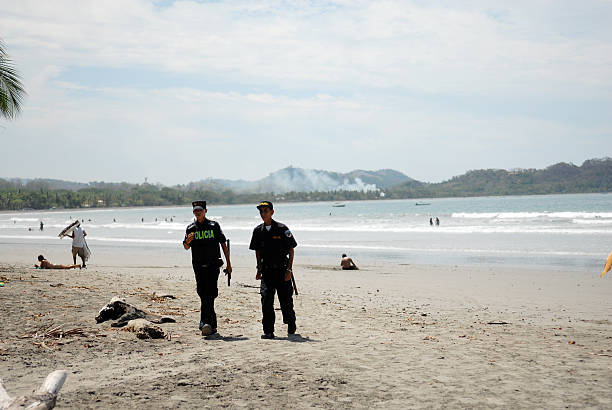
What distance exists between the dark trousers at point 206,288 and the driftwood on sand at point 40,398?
120 inches

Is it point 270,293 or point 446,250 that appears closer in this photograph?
point 270,293

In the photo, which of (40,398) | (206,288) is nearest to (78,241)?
(206,288)

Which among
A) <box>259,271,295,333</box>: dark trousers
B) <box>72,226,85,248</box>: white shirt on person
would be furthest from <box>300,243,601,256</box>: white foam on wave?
<box>259,271,295,333</box>: dark trousers

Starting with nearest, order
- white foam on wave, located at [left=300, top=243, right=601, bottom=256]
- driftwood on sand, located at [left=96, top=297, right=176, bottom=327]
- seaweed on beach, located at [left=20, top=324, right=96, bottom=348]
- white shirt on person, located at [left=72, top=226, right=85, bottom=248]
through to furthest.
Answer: seaweed on beach, located at [left=20, top=324, right=96, bottom=348] < driftwood on sand, located at [left=96, top=297, right=176, bottom=327] < white shirt on person, located at [left=72, top=226, right=85, bottom=248] < white foam on wave, located at [left=300, top=243, right=601, bottom=256]

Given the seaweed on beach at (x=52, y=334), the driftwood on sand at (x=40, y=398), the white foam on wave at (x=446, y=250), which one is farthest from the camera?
the white foam on wave at (x=446, y=250)

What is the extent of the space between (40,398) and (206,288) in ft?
11.0

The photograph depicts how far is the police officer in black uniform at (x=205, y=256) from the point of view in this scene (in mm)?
7027

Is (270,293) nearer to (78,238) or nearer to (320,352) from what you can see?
(320,352)

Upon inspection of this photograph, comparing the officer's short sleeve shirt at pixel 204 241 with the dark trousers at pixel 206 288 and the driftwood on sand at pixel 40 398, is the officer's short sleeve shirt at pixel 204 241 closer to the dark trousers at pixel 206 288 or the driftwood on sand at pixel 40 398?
the dark trousers at pixel 206 288

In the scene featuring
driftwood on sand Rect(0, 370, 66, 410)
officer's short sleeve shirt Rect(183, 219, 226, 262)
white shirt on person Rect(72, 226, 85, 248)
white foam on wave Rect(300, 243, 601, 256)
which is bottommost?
white foam on wave Rect(300, 243, 601, 256)

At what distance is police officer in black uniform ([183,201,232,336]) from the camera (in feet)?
23.1

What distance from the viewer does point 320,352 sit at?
622 centimetres

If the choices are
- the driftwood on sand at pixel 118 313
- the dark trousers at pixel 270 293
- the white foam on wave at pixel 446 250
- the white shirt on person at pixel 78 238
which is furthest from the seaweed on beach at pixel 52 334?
the white foam on wave at pixel 446 250

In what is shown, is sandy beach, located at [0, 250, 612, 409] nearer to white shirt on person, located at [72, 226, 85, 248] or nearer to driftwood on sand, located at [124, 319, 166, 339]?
driftwood on sand, located at [124, 319, 166, 339]
